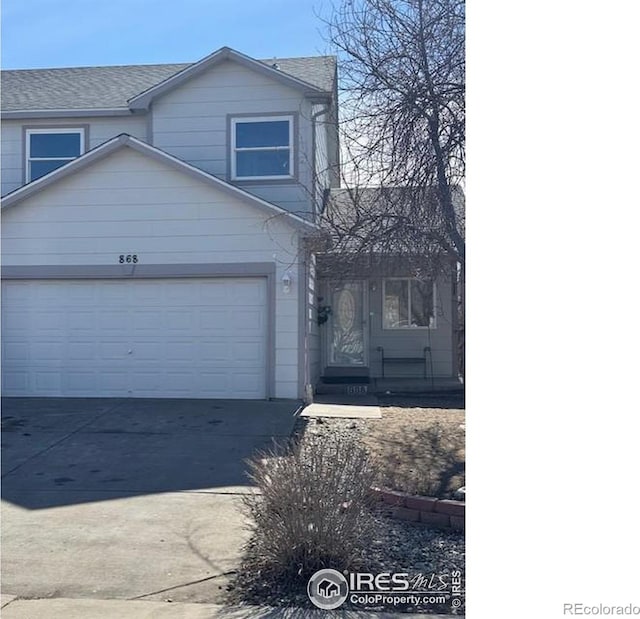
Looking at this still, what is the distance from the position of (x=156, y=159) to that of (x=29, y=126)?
4.85m

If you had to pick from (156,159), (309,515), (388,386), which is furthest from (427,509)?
(156,159)

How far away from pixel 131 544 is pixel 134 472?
2213 millimetres

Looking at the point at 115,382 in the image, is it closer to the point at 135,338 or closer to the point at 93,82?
the point at 135,338

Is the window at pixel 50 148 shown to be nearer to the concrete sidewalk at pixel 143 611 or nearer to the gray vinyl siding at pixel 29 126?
the gray vinyl siding at pixel 29 126

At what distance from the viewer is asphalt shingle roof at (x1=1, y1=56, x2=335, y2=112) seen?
1519 cm

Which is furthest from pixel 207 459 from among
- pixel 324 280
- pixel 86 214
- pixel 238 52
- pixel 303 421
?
pixel 238 52

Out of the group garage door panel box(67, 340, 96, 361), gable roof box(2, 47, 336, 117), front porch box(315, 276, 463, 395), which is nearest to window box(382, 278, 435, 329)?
front porch box(315, 276, 463, 395)

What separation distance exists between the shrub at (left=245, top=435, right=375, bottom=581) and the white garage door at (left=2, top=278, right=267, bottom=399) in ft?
22.8

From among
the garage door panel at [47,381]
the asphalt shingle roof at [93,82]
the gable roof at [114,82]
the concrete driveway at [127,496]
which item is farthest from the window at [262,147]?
the garage door panel at [47,381]

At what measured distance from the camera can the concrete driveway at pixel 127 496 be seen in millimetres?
4832

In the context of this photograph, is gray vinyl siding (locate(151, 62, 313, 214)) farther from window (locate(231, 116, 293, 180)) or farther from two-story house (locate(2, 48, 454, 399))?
two-story house (locate(2, 48, 454, 399))

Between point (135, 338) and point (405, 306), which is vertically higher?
point (405, 306)

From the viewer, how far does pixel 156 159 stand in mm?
12297

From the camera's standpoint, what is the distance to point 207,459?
8.11 metres
